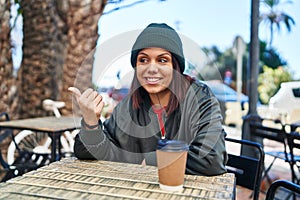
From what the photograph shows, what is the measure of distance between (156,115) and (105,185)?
16.8 inches

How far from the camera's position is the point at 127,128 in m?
1.38

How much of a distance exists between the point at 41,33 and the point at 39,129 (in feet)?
6.25

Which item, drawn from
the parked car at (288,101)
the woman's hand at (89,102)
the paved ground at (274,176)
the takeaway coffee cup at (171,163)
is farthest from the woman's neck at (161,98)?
the parked car at (288,101)

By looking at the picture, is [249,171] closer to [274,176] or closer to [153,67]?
[153,67]

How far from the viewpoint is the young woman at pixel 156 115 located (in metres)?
1.12

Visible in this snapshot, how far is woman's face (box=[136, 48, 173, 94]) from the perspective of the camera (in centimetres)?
114

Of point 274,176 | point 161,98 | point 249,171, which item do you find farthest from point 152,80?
point 274,176

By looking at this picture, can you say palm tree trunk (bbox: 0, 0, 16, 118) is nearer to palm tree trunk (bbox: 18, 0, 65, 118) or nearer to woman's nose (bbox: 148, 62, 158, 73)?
palm tree trunk (bbox: 18, 0, 65, 118)

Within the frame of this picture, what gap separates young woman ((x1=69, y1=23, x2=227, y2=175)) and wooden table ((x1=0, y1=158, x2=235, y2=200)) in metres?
0.10

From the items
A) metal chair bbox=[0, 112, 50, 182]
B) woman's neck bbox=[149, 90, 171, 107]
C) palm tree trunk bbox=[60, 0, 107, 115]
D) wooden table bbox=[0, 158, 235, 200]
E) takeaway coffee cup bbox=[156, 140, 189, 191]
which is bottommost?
metal chair bbox=[0, 112, 50, 182]

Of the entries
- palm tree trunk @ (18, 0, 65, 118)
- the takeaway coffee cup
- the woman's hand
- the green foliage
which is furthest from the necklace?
the green foliage

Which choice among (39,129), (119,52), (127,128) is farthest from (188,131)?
(39,129)

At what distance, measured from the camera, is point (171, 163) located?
2.96 feet

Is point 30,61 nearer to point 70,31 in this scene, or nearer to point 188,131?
point 70,31
